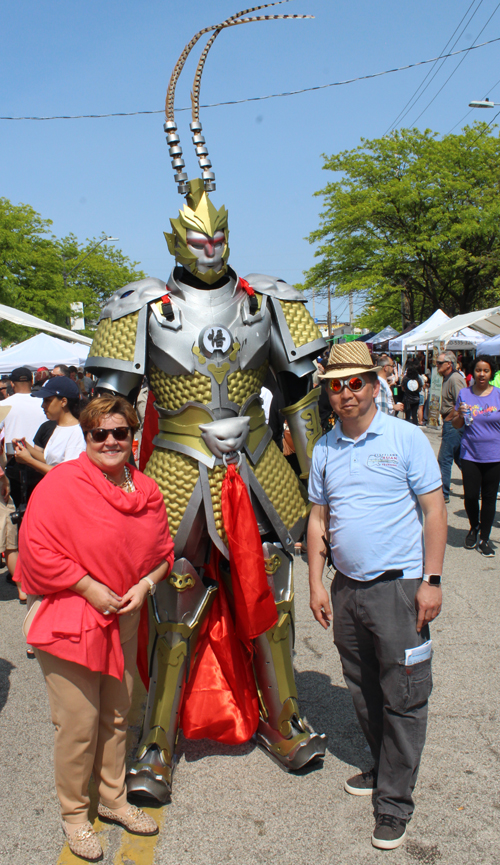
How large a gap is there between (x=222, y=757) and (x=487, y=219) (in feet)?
70.5

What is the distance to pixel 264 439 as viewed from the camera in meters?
2.84

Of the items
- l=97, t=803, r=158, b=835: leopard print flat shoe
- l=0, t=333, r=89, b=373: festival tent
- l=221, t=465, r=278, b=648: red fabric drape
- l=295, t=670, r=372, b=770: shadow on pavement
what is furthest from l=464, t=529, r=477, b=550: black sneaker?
l=0, t=333, r=89, b=373: festival tent

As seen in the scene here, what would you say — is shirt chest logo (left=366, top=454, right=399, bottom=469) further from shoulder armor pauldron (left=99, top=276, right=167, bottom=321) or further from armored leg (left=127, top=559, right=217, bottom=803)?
shoulder armor pauldron (left=99, top=276, right=167, bottom=321)

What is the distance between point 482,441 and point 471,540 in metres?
0.95

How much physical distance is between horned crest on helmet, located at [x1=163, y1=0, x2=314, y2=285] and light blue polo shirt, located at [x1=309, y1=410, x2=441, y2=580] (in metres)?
1.02

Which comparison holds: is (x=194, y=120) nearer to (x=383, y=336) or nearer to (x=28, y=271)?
(x=28, y=271)

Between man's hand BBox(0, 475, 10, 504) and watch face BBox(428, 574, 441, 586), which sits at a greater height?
watch face BBox(428, 574, 441, 586)

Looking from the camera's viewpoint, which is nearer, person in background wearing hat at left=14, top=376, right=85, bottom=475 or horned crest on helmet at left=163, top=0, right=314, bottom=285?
horned crest on helmet at left=163, top=0, right=314, bottom=285

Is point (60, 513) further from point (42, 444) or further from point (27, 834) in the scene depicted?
point (42, 444)

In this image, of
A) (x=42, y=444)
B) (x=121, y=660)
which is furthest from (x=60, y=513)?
(x=42, y=444)

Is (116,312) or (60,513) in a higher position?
(116,312)

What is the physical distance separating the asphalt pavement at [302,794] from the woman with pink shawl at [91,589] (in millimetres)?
184

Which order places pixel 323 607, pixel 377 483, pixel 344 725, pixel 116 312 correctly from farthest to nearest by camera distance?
pixel 344 725, pixel 116 312, pixel 323 607, pixel 377 483

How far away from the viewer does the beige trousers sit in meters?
2.10
